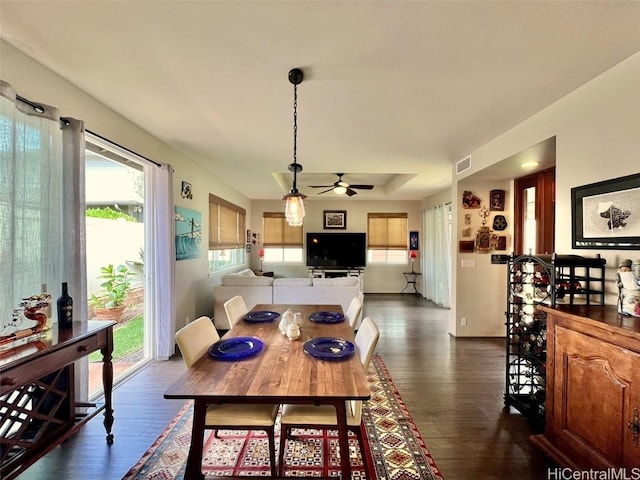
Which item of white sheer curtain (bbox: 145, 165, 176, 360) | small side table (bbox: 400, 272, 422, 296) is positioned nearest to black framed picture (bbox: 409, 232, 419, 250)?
small side table (bbox: 400, 272, 422, 296)

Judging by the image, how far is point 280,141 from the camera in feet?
11.5

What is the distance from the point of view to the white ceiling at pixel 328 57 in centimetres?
151

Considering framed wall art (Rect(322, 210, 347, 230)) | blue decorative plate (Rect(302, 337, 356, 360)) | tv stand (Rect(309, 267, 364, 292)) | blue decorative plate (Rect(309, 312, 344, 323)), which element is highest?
framed wall art (Rect(322, 210, 347, 230))

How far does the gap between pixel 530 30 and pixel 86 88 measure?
3.06 m

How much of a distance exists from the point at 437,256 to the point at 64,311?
256 inches

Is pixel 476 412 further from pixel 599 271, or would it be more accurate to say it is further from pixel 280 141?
pixel 280 141

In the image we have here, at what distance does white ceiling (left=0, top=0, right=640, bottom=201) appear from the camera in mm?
1513

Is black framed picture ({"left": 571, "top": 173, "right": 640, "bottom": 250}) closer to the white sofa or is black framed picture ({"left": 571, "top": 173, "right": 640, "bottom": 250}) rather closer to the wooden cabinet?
the wooden cabinet

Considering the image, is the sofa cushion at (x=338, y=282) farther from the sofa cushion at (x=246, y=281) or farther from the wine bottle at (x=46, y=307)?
the wine bottle at (x=46, y=307)

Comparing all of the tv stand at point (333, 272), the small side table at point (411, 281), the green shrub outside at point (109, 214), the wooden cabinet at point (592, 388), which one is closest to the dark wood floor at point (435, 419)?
the wooden cabinet at point (592, 388)

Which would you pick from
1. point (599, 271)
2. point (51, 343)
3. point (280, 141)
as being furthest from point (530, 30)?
point (51, 343)

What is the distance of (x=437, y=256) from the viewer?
22.2ft

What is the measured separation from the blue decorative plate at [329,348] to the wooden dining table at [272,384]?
23 mm

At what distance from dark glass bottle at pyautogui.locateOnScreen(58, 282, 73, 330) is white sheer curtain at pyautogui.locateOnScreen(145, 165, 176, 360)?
1.46 meters
